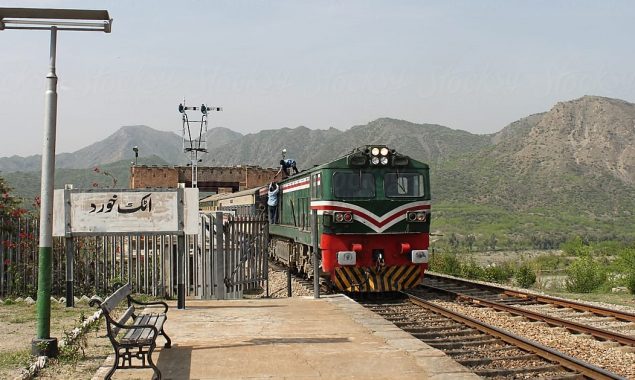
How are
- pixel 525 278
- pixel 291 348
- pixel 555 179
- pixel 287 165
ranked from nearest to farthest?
pixel 291 348, pixel 525 278, pixel 287 165, pixel 555 179

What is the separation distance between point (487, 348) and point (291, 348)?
2831 millimetres

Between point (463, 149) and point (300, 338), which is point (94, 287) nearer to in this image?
point (300, 338)

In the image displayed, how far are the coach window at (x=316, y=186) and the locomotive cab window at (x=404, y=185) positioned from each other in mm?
1452

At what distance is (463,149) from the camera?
149125 millimetres

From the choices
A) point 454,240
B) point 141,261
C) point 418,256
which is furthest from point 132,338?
point 454,240

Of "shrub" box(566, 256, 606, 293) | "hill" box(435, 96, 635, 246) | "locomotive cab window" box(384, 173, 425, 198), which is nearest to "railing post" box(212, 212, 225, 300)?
"locomotive cab window" box(384, 173, 425, 198)

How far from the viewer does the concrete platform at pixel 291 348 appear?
6.93 meters

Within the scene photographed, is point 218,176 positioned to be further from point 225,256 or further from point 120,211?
point 120,211

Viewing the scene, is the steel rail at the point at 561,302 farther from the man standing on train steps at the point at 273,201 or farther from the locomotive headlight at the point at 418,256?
the man standing on train steps at the point at 273,201

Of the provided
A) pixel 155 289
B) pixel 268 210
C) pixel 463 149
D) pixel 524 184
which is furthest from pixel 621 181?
pixel 155 289

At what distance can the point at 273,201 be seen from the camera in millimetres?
20312

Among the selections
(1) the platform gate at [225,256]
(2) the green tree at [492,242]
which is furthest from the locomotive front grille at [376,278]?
(2) the green tree at [492,242]

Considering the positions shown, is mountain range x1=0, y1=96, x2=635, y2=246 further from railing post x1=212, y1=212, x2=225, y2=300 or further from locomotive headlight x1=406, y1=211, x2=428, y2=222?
railing post x1=212, y1=212, x2=225, y2=300

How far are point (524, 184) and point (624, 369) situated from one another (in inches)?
3193
